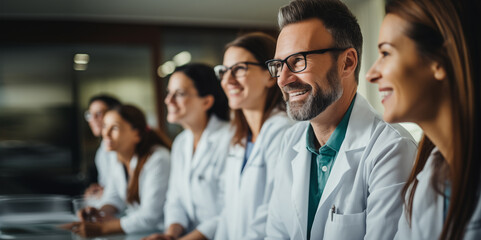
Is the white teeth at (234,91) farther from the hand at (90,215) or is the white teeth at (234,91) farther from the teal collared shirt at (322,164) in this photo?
the hand at (90,215)

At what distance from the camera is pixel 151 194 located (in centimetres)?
194

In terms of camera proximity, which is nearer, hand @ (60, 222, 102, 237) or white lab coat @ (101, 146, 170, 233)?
hand @ (60, 222, 102, 237)

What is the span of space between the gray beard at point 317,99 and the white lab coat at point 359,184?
0.08 meters

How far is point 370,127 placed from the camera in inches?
38.2

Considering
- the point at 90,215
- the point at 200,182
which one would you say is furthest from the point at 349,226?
the point at 90,215

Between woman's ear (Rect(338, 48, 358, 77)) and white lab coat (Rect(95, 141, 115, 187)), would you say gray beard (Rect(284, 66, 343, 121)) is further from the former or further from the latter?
white lab coat (Rect(95, 141, 115, 187))

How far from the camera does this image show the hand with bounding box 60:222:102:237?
1620 millimetres

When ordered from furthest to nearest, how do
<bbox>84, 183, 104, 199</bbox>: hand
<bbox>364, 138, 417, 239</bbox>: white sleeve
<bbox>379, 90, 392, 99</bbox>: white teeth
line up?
<bbox>84, 183, 104, 199</bbox>: hand < <bbox>364, 138, 417, 239</bbox>: white sleeve < <bbox>379, 90, 392, 99</bbox>: white teeth

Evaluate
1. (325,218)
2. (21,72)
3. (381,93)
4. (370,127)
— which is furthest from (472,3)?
(21,72)

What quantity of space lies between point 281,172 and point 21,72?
13.2 feet

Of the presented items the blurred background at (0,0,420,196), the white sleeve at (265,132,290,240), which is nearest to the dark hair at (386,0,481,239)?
the white sleeve at (265,132,290,240)

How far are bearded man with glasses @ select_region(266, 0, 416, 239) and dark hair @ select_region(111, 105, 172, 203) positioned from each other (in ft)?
3.93

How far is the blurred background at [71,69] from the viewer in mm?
4227

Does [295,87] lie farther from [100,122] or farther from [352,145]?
[100,122]
